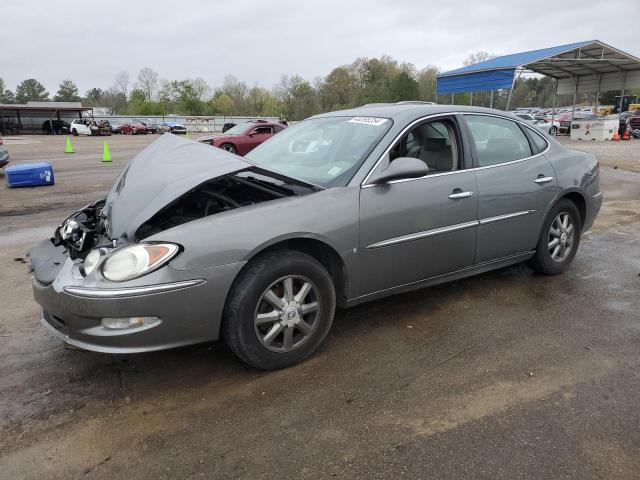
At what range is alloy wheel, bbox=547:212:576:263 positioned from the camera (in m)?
4.58

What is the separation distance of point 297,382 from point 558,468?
1403mm

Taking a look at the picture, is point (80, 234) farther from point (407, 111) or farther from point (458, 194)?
point (458, 194)

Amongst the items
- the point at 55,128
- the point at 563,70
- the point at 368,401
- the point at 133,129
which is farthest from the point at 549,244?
→ the point at 55,128

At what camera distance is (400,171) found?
3264 mm

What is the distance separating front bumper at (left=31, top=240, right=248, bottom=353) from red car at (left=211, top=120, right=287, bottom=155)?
14707 mm

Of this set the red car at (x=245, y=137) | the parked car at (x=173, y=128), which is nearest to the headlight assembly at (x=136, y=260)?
the red car at (x=245, y=137)

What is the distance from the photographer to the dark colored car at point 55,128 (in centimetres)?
4788

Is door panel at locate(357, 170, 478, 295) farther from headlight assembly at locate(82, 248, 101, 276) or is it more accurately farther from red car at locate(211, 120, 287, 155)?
red car at locate(211, 120, 287, 155)

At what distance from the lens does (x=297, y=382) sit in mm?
2918

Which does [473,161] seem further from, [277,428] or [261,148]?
[277,428]

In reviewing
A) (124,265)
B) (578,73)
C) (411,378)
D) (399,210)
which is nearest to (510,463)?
(411,378)

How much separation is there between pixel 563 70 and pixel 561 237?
2750 cm

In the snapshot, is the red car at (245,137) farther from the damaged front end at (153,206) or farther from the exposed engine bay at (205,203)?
the exposed engine bay at (205,203)

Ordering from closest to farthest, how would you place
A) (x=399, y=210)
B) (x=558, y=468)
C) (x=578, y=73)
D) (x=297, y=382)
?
(x=558, y=468) < (x=297, y=382) < (x=399, y=210) < (x=578, y=73)
